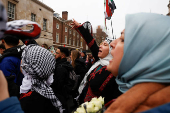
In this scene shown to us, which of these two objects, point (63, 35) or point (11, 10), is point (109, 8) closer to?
point (11, 10)

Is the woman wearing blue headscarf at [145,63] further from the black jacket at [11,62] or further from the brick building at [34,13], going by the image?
the brick building at [34,13]

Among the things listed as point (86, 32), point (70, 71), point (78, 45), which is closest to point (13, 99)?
point (86, 32)

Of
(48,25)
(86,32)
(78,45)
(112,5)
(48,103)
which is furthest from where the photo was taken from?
(78,45)

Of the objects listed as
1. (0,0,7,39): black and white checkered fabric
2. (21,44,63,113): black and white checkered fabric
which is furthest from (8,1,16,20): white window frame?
(0,0,7,39): black and white checkered fabric

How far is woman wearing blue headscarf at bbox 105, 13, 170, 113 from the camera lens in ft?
2.26

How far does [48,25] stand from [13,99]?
21750mm

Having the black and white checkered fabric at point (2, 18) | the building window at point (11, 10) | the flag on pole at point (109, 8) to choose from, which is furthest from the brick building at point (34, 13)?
the black and white checkered fabric at point (2, 18)

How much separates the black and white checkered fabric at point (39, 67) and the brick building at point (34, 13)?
1254 centimetres

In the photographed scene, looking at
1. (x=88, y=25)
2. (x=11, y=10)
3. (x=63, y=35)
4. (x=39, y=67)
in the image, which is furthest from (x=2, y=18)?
(x=63, y=35)

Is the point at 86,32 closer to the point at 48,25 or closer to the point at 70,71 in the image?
the point at 70,71

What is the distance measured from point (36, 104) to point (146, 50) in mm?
1694

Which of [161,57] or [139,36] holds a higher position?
[139,36]

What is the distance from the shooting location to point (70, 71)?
3.99 m

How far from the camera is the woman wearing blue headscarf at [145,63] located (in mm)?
690
